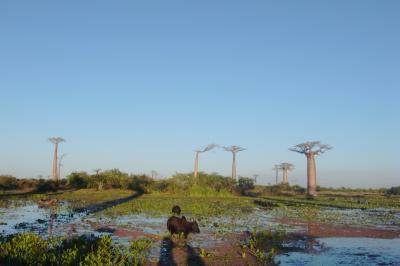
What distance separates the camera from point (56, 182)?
45.7 m

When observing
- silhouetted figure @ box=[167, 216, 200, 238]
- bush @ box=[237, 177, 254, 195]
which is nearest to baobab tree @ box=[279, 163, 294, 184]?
bush @ box=[237, 177, 254, 195]

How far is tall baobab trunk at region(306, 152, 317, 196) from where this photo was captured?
4538 cm

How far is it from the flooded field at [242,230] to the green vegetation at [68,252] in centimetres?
64

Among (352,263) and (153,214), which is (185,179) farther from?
(352,263)

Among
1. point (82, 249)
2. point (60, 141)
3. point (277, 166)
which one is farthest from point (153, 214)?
point (277, 166)

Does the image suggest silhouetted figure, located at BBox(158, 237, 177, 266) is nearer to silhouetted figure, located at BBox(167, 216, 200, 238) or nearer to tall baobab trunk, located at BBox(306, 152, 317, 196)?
silhouetted figure, located at BBox(167, 216, 200, 238)

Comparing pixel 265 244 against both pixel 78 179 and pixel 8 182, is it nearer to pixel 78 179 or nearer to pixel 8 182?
pixel 78 179

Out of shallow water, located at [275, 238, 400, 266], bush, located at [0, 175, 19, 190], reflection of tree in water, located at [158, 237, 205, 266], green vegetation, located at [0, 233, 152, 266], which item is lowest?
shallow water, located at [275, 238, 400, 266]

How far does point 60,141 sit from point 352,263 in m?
49.3

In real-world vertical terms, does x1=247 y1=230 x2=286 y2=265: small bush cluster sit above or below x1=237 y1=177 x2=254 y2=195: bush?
below

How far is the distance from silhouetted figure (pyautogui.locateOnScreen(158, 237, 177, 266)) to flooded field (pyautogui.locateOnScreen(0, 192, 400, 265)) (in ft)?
0.10

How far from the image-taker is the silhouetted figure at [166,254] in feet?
35.4

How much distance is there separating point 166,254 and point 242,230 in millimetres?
5848

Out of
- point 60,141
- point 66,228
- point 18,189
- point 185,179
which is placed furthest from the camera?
point 60,141
